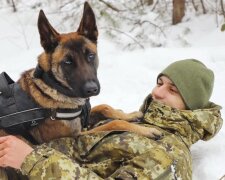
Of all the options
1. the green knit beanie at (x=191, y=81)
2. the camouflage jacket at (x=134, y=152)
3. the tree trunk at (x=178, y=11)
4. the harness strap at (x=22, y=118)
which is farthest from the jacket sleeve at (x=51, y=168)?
the tree trunk at (x=178, y=11)

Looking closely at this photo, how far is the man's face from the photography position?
9.04 feet

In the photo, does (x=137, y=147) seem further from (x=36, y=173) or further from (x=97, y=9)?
(x=97, y=9)

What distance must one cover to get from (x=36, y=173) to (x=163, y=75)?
121cm

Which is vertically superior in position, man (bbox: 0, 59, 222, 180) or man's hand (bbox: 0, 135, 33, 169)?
man's hand (bbox: 0, 135, 33, 169)

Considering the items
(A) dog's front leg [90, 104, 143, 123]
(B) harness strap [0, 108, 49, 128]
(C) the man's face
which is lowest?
(A) dog's front leg [90, 104, 143, 123]


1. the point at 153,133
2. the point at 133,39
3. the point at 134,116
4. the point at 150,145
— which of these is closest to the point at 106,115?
the point at 134,116

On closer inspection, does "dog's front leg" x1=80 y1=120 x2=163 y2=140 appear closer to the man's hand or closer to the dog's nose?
the dog's nose

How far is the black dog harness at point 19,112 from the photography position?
7.95 feet


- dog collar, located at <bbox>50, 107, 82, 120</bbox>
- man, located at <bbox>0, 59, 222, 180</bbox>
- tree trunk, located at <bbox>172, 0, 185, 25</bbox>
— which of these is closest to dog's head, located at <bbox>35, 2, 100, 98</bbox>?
dog collar, located at <bbox>50, 107, 82, 120</bbox>

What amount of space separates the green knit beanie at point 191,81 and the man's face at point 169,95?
0.14 ft

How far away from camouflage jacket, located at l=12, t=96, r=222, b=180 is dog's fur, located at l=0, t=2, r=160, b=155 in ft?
0.31

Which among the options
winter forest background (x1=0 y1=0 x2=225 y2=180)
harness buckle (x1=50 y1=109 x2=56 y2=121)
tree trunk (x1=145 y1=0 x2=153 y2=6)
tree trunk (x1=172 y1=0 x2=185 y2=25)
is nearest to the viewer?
harness buckle (x1=50 y1=109 x2=56 y2=121)

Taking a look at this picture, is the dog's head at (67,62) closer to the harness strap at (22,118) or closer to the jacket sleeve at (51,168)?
the harness strap at (22,118)

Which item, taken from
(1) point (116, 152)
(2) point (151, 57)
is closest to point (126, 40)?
(2) point (151, 57)
